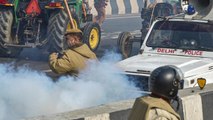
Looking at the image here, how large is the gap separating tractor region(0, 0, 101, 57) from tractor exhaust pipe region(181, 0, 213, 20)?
487cm

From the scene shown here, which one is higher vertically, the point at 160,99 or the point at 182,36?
the point at 160,99

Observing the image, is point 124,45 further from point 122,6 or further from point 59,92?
point 122,6

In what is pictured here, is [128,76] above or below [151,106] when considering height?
below

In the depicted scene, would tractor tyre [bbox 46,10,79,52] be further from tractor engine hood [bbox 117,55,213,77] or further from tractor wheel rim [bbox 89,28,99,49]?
tractor engine hood [bbox 117,55,213,77]

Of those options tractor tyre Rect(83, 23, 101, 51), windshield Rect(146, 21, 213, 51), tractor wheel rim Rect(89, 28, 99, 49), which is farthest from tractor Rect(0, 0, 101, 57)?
windshield Rect(146, 21, 213, 51)

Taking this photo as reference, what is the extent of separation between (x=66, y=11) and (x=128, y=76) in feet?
21.5

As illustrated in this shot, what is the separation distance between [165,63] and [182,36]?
2.82ft

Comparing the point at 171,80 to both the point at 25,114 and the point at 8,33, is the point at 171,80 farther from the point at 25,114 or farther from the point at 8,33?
the point at 8,33

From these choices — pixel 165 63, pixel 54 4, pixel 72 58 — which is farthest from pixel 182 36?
pixel 54 4

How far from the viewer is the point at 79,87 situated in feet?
22.3

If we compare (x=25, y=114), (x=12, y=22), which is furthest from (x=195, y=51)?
(x=12, y=22)

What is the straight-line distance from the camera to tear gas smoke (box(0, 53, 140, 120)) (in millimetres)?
6375

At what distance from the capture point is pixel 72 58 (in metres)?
6.45

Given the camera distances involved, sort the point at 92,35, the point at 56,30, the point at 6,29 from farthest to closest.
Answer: the point at 92,35, the point at 6,29, the point at 56,30
